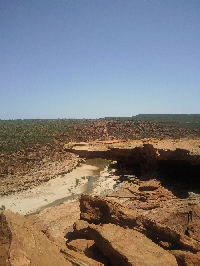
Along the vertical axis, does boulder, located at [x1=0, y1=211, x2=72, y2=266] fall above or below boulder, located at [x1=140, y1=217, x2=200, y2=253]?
above

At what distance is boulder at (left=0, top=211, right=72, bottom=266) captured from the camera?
184 inches

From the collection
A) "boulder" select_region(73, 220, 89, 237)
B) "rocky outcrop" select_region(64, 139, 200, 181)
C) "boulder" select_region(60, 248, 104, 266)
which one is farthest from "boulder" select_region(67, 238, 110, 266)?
"rocky outcrop" select_region(64, 139, 200, 181)

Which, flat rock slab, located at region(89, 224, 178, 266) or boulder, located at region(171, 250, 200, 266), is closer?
flat rock slab, located at region(89, 224, 178, 266)

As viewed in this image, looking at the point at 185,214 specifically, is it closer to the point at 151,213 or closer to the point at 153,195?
the point at 151,213

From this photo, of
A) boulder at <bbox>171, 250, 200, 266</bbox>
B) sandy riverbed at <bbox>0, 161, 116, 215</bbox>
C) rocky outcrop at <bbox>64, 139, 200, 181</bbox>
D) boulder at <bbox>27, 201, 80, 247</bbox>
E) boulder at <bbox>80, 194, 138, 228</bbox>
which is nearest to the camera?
boulder at <bbox>171, 250, 200, 266</bbox>

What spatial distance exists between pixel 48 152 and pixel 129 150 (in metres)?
21.2

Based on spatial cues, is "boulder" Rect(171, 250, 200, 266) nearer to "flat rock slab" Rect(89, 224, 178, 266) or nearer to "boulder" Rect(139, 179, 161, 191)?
"flat rock slab" Rect(89, 224, 178, 266)

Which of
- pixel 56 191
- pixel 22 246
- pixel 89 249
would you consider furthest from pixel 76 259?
pixel 56 191

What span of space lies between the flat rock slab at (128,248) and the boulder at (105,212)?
20.0 inches

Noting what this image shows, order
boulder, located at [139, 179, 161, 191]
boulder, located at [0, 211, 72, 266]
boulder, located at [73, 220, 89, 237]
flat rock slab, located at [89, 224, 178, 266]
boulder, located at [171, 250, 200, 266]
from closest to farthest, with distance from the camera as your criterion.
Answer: boulder, located at [0, 211, 72, 266]
flat rock slab, located at [89, 224, 178, 266]
boulder, located at [171, 250, 200, 266]
boulder, located at [73, 220, 89, 237]
boulder, located at [139, 179, 161, 191]

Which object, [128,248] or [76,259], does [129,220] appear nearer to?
[128,248]

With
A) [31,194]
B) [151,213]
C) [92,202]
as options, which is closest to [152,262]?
[151,213]

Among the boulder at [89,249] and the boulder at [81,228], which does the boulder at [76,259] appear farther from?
the boulder at [81,228]

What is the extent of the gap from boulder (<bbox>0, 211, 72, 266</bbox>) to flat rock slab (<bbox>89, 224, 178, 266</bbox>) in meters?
1.48
